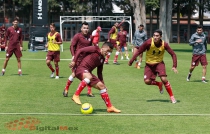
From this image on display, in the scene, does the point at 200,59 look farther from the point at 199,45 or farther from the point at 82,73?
the point at 82,73

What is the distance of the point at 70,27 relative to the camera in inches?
3255

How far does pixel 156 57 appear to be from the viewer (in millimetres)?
13828

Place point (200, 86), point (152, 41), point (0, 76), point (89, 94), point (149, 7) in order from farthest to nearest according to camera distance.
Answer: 1. point (149, 7)
2. point (0, 76)
3. point (200, 86)
4. point (89, 94)
5. point (152, 41)

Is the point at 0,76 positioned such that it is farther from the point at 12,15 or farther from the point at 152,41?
the point at 12,15

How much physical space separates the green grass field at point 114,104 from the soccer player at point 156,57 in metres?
0.56

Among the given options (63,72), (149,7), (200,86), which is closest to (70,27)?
(149,7)

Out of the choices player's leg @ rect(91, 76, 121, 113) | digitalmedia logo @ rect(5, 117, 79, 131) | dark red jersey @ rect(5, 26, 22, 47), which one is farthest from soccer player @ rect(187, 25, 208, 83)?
digitalmedia logo @ rect(5, 117, 79, 131)

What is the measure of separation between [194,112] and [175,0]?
65.8 meters

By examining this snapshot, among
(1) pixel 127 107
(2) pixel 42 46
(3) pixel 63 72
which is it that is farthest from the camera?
(2) pixel 42 46

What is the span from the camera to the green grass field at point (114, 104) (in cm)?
988

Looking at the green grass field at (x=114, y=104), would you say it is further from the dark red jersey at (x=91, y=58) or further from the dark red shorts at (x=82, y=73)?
the dark red jersey at (x=91, y=58)

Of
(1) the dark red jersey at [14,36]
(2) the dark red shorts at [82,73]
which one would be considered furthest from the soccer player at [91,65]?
(1) the dark red jersey at [14,36]

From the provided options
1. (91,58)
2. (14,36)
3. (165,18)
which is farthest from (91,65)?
(165,18)

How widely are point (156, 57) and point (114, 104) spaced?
1.78 m
